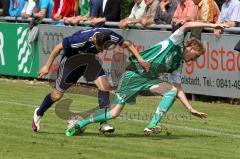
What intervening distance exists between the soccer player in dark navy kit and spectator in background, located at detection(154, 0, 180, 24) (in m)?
6.81

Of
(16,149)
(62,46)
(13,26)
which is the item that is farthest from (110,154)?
(13,26)

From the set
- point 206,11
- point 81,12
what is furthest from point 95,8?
point 206,11

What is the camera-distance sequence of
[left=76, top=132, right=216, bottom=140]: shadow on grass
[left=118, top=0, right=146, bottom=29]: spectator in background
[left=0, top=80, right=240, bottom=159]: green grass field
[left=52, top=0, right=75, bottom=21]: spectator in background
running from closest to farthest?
1. [left=0, top=80, right=240, bottom=159]: green grass field
2. [left=76, top=132, right=216, bottom=140]: shadow on grass
3. [left=118, top=0, right=146, bottom=29]: spectator in background
4. [left=52, top=0, right=75, bottom=21]: spectator in background

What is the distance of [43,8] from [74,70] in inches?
448

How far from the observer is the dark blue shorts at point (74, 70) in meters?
13.5

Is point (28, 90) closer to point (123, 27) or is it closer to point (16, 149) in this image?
point (123, 27)

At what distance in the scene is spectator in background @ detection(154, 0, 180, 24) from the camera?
20.6m

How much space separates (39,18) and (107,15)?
2996mm

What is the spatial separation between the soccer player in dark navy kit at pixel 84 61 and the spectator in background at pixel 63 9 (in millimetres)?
9760

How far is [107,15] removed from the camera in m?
22.2

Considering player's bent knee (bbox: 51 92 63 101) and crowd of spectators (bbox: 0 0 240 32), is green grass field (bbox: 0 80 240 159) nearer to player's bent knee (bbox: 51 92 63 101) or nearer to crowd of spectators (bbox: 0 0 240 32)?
player's bent knee (bbox: 51 92 63 101)

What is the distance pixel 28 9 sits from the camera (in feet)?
83.1

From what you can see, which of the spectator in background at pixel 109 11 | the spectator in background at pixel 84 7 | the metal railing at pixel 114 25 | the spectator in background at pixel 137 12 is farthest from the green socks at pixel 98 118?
the spectator in background at pixel 84 7

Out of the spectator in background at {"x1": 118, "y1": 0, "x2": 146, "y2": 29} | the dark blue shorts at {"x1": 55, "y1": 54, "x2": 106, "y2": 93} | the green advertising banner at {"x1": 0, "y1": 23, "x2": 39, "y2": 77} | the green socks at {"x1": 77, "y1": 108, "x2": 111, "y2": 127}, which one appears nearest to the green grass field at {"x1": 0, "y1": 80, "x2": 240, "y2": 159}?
the green socks at {"x1": 77, "y1": 108, "x2": 111, "y2": 127}
